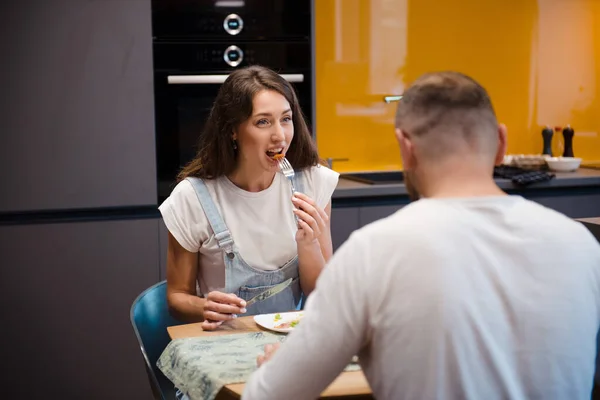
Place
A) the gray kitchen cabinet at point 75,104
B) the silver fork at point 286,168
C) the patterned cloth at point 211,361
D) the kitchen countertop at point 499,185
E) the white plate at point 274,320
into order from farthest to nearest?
the kitchen countertop at point 499,185, the gray kitchen cabinet at point 75,104, the silver fork at point 286,168, the white plate at point 274,320, the patterned cloth at point 211,361

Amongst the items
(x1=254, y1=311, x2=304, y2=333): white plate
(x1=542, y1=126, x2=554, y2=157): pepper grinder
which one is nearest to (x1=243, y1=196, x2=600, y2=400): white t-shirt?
(x1=254, y1=311, x2=304, y2=333): white plate

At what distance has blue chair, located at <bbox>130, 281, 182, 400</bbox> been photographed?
81.3 inches

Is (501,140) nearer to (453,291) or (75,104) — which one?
(453,291)

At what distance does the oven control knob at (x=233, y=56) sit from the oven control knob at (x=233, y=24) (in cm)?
7

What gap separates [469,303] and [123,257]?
2381 mm

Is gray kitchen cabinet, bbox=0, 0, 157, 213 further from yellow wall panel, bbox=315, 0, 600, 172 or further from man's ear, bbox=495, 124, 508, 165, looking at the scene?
man's ear, bbox=495, 124, 508, 165

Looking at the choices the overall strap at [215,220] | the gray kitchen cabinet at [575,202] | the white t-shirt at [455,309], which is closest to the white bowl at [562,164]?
the gray kitchen cabinet at [575,202]

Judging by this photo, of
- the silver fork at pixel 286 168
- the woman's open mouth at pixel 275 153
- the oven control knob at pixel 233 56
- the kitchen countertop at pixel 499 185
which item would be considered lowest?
the kitchen countertop at pixel 499 185

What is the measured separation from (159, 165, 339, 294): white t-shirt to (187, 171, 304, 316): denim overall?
0.02 metres

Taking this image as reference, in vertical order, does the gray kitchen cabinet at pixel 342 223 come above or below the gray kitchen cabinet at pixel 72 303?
above

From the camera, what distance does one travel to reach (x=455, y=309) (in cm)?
108

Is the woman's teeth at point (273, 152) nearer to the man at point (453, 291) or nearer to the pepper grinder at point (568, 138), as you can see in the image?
the man at point (453, 291)

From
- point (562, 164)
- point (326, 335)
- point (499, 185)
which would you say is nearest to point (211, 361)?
point (326, 335)

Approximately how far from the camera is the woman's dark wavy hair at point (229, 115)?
224cm
